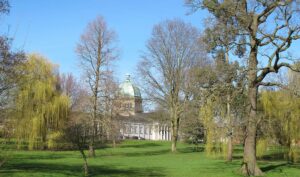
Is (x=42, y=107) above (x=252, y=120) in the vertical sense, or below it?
above

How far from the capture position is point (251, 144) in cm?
2239

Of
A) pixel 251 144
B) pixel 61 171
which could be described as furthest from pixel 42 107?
pixel 251 144

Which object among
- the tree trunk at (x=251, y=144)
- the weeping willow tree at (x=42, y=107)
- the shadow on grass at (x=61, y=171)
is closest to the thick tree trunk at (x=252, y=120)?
the tree trunk at (x=251, y=144)

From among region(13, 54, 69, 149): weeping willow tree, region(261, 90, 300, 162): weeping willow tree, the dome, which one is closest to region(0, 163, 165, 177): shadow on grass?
region(261, 90, 300, 162): weeping willow tree

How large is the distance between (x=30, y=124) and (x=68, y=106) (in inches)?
244

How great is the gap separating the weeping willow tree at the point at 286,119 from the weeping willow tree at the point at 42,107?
20.7 m

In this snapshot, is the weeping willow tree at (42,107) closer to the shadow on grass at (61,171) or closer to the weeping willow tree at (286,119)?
the shadow on grass at (61,171)

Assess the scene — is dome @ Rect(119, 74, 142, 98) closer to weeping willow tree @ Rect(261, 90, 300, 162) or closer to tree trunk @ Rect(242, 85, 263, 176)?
weeping willow tree @ Rect(261, 90, 300, 162)

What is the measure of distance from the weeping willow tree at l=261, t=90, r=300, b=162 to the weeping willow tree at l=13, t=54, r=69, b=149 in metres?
20.7

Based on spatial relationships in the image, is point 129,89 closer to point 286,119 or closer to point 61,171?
point 286,119

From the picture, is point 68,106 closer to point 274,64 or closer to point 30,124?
point 30,124

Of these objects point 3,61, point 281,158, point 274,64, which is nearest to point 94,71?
point 281,158

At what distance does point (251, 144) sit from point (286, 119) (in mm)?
10489

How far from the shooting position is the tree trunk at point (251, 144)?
72.6 ft
